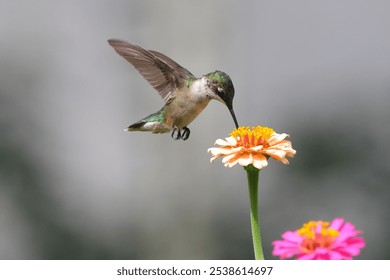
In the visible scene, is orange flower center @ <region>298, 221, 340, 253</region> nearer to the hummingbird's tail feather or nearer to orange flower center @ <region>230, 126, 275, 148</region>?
Answer: orange flower center @ <region>230, 126, 275, 148</region>

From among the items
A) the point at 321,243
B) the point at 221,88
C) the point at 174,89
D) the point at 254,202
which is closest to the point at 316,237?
the point at 321,243

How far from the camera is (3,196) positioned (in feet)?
13.1

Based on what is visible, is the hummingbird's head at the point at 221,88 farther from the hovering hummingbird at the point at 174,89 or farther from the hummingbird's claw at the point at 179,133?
the hummingbird's claw at the point at 179,133

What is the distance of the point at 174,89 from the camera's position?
190 cm

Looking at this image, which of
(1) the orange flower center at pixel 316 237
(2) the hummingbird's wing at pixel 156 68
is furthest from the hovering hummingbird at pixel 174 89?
(1) the orange flower center at pixel 316 237

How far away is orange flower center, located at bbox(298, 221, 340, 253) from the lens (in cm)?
99

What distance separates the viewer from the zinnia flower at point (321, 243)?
953mm

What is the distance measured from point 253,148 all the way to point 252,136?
0.05 metres

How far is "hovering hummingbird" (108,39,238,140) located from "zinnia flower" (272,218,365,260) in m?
0.62

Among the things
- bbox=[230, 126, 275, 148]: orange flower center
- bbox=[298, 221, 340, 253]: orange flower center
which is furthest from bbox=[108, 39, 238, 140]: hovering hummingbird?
bbox=[298, 221, 340, 253]: orange flower center

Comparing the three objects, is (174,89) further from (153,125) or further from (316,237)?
(316,237)

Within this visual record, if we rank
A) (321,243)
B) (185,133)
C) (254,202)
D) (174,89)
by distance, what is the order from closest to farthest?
(321,243) → (254,202) → (185,133) → (174,89)
